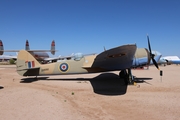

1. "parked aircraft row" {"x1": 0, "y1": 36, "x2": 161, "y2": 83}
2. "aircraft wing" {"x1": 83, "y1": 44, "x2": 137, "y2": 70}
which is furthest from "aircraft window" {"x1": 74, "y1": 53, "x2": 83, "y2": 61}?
"aircraft wing" {"x1": 83, "y1": 44, "x2": 137, "y2": 70}

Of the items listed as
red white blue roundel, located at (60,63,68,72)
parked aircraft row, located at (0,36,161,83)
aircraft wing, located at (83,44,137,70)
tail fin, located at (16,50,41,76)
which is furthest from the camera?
tail fin, located at (16,50,41,76)

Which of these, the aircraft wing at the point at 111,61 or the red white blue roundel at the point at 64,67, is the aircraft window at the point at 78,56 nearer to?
the aircraft wing at the point at 111,61

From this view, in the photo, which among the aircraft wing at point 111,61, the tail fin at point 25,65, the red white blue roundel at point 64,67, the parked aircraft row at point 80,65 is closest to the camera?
the aircraft wing at point 111,61

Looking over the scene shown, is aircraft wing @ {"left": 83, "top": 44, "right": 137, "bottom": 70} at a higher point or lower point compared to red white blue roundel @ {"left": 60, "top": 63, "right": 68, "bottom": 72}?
higher

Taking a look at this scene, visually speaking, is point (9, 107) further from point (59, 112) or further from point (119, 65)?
point (119, 65)

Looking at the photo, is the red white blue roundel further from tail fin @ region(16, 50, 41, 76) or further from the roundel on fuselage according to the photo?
tail fin @ region(16, 50, 41, 76)

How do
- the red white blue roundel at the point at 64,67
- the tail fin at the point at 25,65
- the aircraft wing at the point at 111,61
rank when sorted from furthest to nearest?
the tail fin at the point at 25,65
the red white blue roundel at the point at 64,67
the aircraft wing at the point at 111,61

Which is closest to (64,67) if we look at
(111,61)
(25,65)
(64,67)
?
(64,67)

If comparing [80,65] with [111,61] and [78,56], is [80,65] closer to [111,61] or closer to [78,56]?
[78,56]

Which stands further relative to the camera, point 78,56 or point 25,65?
point 78,56

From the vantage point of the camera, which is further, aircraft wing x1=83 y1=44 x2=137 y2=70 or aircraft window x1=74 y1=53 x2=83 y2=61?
aircraft window x1=74 y1=53 x2=83 y2=61

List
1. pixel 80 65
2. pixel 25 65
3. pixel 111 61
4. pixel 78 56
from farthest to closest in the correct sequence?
1. pixel 78 56
2. pixel 25 65
3. pixel 80 65
4. pixel 111 61

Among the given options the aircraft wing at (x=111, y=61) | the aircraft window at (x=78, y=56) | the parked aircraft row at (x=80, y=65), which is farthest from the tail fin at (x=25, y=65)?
the aircraft wing at (x=111, y=61)

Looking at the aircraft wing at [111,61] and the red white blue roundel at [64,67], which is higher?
the aircraft wing at [111,61]
